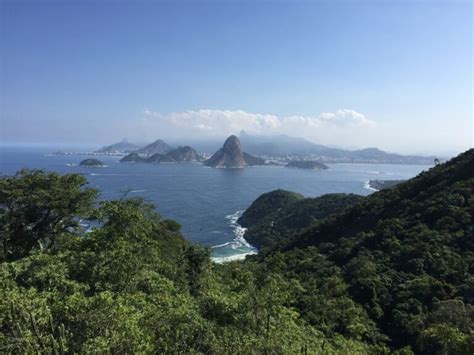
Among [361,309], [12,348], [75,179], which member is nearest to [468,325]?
[361,309]

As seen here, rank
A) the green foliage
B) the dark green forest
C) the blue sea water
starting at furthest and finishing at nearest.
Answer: the green foliage → the blue sea water → the dark green forest

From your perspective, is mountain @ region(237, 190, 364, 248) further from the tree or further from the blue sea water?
the tree

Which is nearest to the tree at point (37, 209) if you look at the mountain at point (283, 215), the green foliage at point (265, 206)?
the mountain at point (283, 215)

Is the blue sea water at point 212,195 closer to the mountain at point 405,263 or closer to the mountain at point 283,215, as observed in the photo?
the mountain at point 283,215

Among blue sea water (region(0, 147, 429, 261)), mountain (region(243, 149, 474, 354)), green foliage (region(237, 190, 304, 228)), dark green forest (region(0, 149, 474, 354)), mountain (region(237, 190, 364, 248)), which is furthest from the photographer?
green foliage (region(237, 190, 304, 228))

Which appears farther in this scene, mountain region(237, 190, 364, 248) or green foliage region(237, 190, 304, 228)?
green foliage region(237, 190, 304, 228)

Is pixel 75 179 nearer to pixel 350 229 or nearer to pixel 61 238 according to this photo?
pixel 61 238

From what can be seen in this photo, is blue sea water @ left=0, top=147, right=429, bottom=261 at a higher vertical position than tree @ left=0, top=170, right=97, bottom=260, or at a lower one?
lower

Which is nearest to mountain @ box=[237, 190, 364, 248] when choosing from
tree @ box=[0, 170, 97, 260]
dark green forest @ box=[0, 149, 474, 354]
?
dark green forest @ box=[0, 149, 474, 354]
